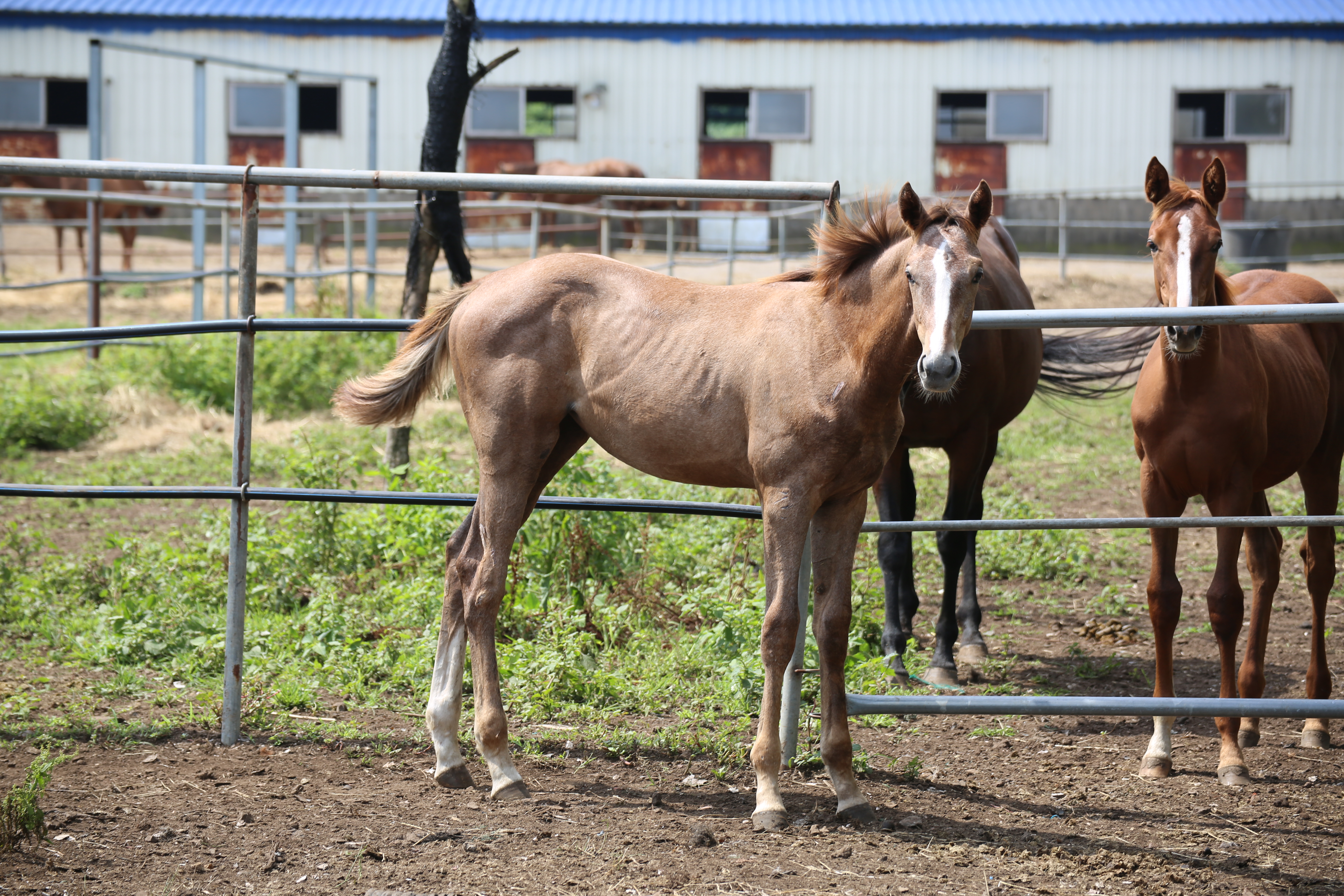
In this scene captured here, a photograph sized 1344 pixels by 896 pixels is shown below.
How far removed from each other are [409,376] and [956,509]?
2402 millimetres

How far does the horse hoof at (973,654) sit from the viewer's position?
4871 mm

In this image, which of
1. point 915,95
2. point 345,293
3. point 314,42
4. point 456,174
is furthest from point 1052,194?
point 456,174

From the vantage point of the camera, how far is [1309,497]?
431cm

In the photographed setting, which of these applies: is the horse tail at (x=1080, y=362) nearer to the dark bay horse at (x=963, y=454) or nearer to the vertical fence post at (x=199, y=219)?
the dark bay horse at (x=963, y=454)

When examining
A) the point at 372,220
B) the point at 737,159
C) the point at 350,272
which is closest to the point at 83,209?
the point at 372,220

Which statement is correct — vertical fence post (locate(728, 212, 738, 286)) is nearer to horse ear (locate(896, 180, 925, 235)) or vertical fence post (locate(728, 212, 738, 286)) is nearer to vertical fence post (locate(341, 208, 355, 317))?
vertical fence post (locate(341, 208, 355, 317))

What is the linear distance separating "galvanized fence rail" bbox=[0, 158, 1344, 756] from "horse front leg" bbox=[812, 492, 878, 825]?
7 cm

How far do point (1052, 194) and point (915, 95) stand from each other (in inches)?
138

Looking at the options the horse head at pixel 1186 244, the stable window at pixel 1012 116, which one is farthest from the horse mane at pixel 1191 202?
the stable window at pixel 1012 116

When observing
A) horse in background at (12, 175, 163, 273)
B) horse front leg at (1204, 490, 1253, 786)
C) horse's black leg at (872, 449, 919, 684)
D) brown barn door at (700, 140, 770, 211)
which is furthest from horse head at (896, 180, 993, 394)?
brown barn door at (700, 140, 770, 211)

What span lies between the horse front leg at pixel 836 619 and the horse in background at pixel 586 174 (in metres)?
14.6

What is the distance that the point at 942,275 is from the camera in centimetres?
278

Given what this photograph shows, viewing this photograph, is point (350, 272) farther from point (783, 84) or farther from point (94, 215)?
point (783, 84)

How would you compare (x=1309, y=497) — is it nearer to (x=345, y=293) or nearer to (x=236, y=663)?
(x=236, y=663)
